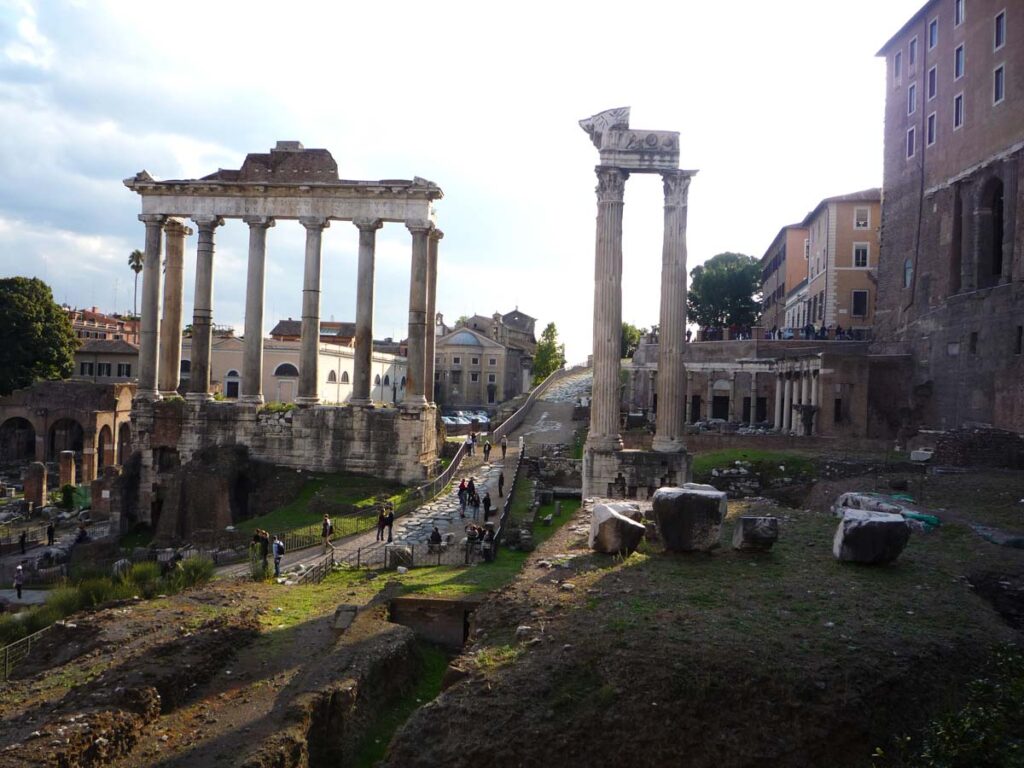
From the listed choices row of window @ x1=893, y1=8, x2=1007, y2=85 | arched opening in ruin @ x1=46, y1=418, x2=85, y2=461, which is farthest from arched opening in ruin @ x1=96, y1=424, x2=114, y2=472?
row of window @ x1=893, y1=8, x2=1007, y2=85

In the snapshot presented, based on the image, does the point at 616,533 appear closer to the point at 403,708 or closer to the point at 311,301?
the point at 403,708

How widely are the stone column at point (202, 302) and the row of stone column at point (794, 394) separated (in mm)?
20995

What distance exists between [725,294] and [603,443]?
46507 millimetres

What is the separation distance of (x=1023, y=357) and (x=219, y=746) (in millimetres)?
23529

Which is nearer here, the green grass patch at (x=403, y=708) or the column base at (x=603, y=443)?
the green grass patch at (x=403, y=708)

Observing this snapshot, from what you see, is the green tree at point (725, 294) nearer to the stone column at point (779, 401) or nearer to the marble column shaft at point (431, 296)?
the stone column at point (779, 401)

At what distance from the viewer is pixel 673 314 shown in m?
18.8

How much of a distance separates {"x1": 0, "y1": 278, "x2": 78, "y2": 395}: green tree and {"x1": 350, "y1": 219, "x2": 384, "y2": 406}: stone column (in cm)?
3125

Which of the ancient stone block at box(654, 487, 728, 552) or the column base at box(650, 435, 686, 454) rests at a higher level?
the column base at box(650, 435, 686, 454)

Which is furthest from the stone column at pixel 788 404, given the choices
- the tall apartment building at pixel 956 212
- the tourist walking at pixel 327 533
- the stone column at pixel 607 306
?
the tourist walking at pixel 327 533

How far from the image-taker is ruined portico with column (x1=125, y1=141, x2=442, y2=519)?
80.1 feet

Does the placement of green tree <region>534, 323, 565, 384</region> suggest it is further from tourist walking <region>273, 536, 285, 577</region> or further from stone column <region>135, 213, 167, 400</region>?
tourist walking <region>273, 536, 285, 577</region>

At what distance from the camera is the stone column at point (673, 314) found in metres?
18.6

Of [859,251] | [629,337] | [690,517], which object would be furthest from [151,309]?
[629,337]
